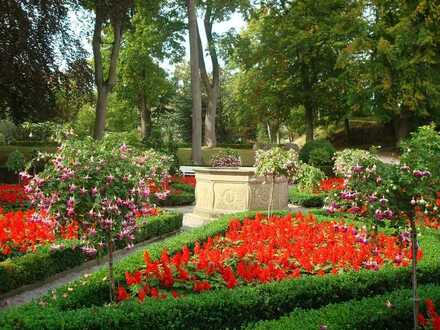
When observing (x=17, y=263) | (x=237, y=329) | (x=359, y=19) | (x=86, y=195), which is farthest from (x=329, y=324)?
(x=359, y=19)

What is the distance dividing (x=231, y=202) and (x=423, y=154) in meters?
7.67

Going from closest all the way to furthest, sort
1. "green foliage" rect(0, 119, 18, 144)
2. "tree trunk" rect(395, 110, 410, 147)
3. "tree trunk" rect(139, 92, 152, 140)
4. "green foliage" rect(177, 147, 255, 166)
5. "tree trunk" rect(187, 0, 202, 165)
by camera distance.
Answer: "tree trunk" rect(187, 0, 202, 165) → "tree trunk" rect(395, 110, 410, 147) → "green foliage" rect(177, 147, 255, 166) → "tree trunk" rect(139, 92, 152, 140) → "green foliage" rect(0, 119, 18, 144)

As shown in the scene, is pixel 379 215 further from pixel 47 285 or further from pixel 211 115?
pixel 211 115

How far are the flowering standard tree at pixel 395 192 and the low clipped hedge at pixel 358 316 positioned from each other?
1.01ft

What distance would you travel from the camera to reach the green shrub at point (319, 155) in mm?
21875

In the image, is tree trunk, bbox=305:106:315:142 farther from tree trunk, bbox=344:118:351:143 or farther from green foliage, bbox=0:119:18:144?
green foliage, bbox=0:119:18:144

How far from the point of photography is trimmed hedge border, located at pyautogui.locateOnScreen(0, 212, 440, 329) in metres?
4.68

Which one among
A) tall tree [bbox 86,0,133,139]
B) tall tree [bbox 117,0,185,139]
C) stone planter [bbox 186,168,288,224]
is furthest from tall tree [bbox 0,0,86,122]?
stone planter [bbox 186,168,288,224]

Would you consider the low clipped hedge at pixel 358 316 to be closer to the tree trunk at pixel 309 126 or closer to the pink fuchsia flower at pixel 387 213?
the pink fuchsia flower at pixel 387 213

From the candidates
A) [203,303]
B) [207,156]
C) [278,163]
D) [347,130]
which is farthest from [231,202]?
[347,130]

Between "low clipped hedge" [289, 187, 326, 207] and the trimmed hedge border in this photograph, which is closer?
the trimmed hedge border

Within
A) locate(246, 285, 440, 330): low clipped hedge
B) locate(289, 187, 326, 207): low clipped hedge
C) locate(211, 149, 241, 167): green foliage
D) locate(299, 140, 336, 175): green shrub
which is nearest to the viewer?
locate(246, 285, 440, 330): low clipped hedge

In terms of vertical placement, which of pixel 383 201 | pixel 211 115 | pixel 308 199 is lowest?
pixel 308 199

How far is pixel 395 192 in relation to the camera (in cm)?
481
